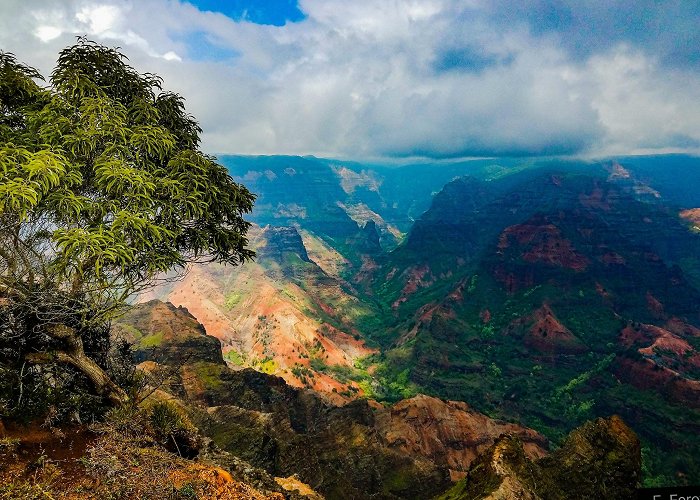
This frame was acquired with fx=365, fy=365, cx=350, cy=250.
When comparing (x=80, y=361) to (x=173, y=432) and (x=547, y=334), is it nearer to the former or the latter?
(x=173, y=432)

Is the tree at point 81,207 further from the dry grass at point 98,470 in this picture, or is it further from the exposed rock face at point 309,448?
the exposed rock face at point 309,448

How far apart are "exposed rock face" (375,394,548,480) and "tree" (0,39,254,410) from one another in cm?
6763

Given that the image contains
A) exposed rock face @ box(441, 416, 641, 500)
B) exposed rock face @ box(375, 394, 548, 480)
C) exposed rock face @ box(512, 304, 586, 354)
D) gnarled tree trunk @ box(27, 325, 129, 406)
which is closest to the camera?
gnarled tree trunk @ box(27, 325, 129, 406)

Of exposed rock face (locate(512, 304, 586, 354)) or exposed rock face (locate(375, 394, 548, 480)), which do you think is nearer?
exposed rock face (locate(375, 394, 548, 480))

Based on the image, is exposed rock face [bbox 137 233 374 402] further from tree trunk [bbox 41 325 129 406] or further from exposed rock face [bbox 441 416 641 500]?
tree trunk [bbox 41 325 129 406]

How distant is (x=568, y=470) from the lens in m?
21.4

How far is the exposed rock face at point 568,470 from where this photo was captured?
15906mm

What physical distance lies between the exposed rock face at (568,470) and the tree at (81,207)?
15458 mm

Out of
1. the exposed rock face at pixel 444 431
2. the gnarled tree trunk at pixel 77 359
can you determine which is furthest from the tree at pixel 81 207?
the exposed rock face at pixel 444 431

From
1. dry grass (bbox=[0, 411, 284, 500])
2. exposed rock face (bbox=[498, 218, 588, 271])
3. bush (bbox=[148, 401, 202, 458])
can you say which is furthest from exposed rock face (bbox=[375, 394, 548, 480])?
exposed rock face (bbox=[498, 218, 588, 271])

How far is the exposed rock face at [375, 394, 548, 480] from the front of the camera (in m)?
70.8

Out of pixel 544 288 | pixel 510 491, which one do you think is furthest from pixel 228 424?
pixel 544 288

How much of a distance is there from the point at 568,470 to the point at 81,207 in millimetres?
26957

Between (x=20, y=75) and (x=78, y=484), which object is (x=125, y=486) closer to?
(x=78, y=484)
